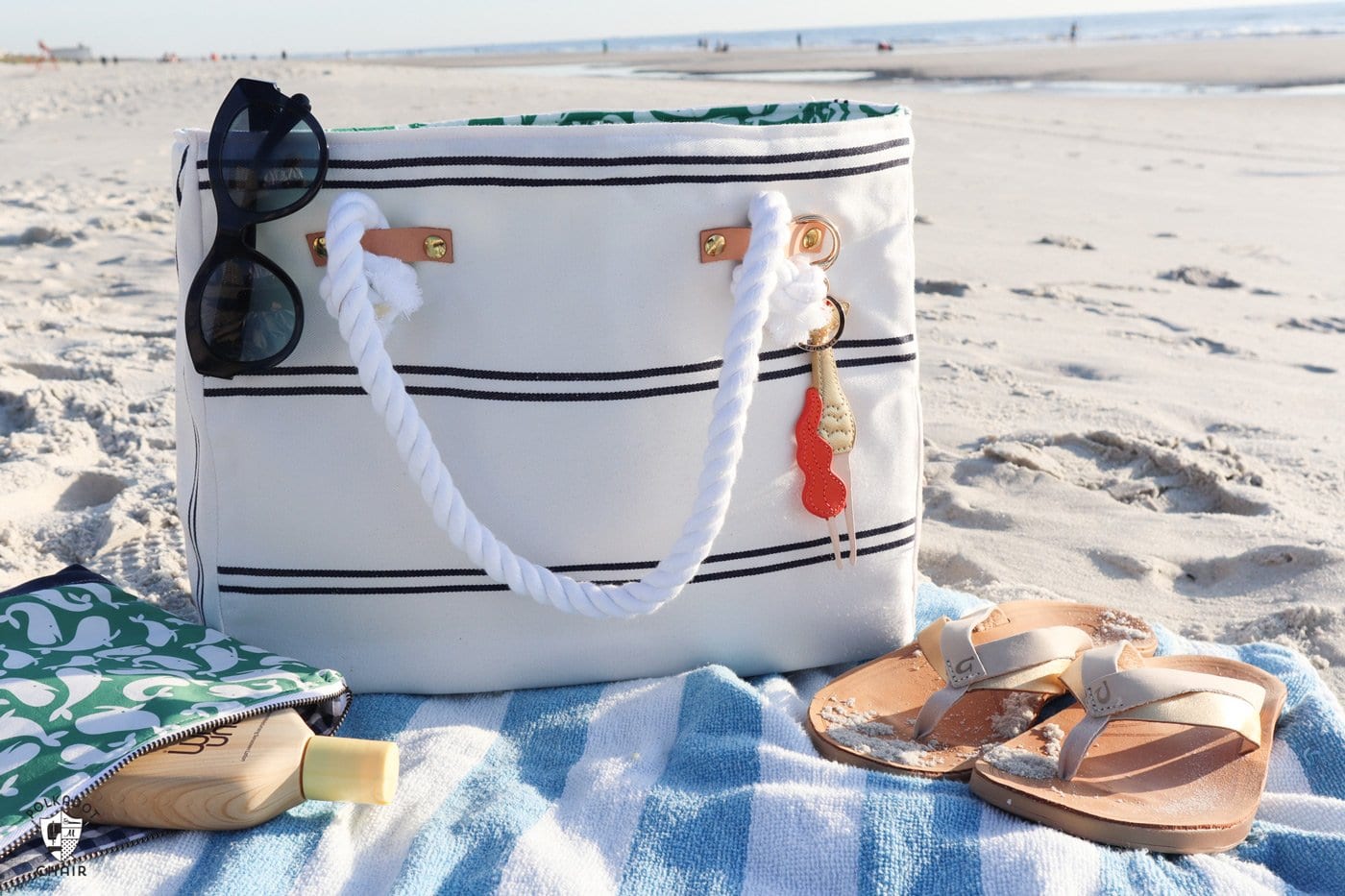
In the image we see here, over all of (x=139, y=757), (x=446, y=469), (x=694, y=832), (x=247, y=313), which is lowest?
(x=694, y=832)

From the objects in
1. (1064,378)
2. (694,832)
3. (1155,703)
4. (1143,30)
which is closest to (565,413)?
(694,832)

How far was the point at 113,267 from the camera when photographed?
3576mm

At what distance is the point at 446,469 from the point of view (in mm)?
Result: 1205

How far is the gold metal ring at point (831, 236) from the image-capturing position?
1241 millimetres

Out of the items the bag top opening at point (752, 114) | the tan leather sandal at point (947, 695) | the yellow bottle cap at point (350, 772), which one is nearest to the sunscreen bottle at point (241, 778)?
the yellow bottle cap at point (350, 772)

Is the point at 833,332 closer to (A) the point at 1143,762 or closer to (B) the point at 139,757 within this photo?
(A) the point at 1143,762

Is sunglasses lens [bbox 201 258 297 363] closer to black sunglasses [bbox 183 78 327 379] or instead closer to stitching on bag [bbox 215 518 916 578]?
black sunglasses [bbox 183 78 327 379]

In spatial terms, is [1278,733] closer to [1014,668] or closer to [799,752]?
[1014,668]

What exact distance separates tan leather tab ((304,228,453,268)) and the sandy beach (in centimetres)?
65

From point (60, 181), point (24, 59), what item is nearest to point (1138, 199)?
point (60, 181)

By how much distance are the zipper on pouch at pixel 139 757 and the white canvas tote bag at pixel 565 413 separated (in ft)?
0.59

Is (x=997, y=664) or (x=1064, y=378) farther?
(x=1064, y=378)

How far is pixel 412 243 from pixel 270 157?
0.17m

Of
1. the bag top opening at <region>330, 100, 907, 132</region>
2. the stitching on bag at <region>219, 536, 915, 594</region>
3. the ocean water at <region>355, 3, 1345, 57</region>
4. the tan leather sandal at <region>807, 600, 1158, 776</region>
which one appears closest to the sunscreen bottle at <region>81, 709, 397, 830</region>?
the stitching on bag at <region>219, 536, 915, 594</region>
